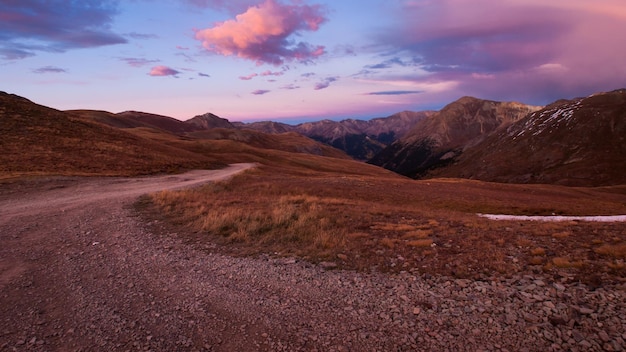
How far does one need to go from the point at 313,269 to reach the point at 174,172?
1696 inches

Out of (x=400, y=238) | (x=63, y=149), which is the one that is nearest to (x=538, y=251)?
(x=400, y=238)

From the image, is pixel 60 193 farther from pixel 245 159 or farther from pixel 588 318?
pixel 245 159

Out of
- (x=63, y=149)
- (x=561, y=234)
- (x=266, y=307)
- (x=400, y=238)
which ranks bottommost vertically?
(x=400, y=238)

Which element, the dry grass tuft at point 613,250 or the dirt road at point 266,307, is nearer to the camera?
the dirt road at point 266,307

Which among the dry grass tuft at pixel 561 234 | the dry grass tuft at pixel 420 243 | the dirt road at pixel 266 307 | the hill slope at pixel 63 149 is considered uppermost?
the hill slope at pixel 63 149

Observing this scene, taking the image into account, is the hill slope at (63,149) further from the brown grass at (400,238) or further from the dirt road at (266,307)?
the dirt road at (266,307)

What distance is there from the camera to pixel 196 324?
811 cm

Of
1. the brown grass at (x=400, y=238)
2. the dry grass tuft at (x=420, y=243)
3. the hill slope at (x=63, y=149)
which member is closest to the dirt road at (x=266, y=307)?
the brown grass at (x=400, y=238)

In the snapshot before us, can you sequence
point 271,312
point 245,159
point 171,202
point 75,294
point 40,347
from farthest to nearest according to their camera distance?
1. point 245,159
2. point 171,202
3. point 75,294
4. point 271,312
5. point 40,347

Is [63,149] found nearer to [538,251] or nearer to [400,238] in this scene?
[400,238]

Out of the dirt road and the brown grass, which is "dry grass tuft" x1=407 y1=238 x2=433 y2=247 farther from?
the dirt road

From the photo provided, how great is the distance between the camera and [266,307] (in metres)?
8.91

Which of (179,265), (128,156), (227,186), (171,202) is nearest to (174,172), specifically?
(128,156)

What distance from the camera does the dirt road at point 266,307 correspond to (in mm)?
7352
